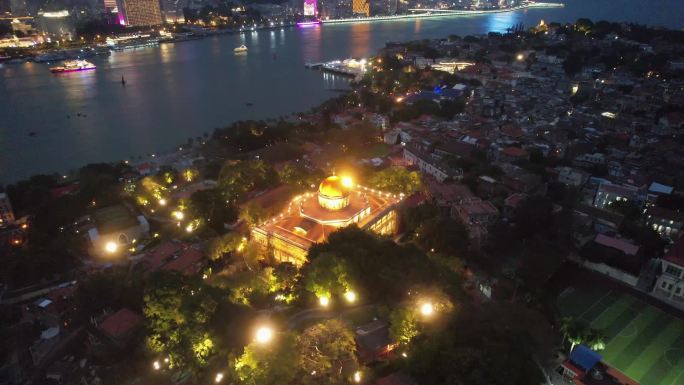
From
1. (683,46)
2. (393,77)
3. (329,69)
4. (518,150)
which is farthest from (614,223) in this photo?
(683,46)

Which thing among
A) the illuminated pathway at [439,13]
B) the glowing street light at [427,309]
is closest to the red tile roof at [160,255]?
the glowing street light at [427,309]

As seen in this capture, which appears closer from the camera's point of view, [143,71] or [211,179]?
[211,179]

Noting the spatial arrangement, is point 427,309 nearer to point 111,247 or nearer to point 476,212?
point 476,212

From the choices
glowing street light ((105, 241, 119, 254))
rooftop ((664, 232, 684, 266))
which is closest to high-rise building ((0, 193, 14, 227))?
glowing street light ((105, 241, 119, 254))

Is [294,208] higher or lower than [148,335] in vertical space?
higher

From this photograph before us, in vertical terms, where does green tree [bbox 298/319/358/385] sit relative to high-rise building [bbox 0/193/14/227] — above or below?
above

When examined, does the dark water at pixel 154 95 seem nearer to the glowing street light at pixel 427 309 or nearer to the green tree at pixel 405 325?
the green tree at pixel 405 325

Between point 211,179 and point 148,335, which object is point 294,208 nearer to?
point 148,335

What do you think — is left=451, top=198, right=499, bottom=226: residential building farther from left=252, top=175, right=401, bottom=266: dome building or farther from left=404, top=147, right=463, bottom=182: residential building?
left=404, top=147, right=463, bottom=182: residential building
